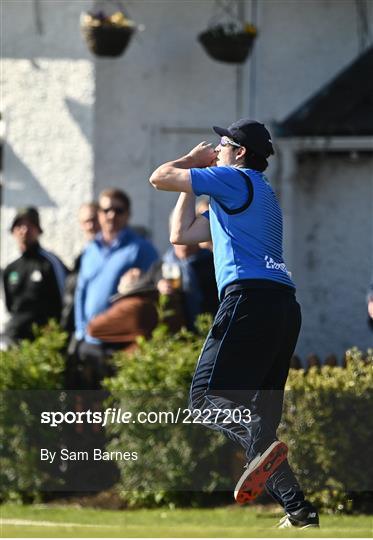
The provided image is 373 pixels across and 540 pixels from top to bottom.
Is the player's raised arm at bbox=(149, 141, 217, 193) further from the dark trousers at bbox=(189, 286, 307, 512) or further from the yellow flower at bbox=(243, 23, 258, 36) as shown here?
the yellow flower at bbox=(243, 23, 258, 36)

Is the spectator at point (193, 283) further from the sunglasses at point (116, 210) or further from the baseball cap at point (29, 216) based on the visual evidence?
the baseball cap at point (29, 216)

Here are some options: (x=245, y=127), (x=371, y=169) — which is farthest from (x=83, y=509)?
(x=371, y=169)

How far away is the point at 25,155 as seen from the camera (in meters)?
13.0

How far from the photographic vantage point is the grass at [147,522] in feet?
25.0

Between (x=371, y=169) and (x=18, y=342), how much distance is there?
12.5ft

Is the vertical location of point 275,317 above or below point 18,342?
above

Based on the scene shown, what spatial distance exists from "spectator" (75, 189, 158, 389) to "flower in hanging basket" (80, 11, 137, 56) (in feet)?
6.38

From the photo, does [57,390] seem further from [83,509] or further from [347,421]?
[347,421]

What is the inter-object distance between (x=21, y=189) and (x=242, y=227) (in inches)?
242

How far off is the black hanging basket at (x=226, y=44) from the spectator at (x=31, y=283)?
2417 mm

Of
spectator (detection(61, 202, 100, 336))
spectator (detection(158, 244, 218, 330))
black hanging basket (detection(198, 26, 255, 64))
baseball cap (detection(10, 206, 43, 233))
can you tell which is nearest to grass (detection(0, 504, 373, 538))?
spectator (detection(158, 244, 218, 330))

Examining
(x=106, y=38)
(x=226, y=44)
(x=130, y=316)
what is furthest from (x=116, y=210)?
(x=226, y=44)

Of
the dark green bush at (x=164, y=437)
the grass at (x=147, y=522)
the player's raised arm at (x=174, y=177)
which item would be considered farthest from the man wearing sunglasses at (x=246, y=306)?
the dark green bush at (x=164, y=437)

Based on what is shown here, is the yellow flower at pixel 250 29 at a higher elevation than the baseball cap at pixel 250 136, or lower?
higher
